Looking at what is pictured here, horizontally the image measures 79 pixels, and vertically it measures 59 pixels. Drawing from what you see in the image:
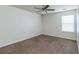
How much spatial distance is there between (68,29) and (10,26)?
2234mm

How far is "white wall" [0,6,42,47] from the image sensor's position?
238cm

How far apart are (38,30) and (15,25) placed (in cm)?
124

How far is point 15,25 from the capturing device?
9.02 feet

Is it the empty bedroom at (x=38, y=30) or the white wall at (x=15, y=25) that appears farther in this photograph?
the white wall at (x=15, y=25)

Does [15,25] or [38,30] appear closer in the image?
[38,30]

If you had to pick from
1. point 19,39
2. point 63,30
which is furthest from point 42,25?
point 19,39

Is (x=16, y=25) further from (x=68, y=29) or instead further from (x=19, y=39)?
(x=68, y=29)

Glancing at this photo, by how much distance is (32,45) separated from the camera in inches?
91.4

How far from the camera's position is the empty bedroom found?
78.8 inches

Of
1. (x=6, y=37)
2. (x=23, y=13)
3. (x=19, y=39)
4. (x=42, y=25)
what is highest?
(x=23, y=13)

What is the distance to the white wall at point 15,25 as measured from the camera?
238 cm

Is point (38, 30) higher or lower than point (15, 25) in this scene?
lower

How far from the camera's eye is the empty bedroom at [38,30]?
6.57 feet

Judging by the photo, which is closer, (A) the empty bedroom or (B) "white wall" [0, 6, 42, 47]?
(A) the empty bedroom
